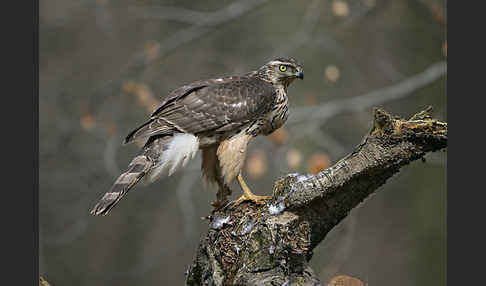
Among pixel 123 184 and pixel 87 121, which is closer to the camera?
pixel 123 184

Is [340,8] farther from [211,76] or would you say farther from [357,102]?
[211,76]

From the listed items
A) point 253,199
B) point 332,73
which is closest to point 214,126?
point 253,199

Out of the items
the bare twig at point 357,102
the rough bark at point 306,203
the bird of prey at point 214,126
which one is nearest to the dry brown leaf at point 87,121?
the bare twig at point 357,102

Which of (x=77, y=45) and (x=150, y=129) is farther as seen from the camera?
(x=77, y=45)

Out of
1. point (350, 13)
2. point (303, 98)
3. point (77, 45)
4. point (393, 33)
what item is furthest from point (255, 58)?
point (77, 45)

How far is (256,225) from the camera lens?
2.00 metres

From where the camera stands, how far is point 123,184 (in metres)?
2.04

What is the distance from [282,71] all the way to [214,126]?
491 mm

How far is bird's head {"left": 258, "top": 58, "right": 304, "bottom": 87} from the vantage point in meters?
2.49

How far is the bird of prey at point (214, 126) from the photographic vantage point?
2213 mm

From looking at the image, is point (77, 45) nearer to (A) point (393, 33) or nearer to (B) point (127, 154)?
(B) point (127, 154)

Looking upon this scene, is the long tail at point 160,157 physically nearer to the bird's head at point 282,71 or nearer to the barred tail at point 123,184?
the barred tail at point 123,184

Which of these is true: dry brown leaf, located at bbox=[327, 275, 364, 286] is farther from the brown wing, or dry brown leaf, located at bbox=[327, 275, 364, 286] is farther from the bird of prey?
the brown wing

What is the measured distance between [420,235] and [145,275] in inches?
84.3
